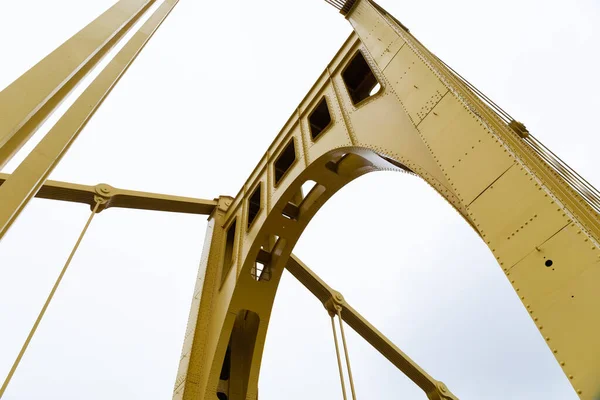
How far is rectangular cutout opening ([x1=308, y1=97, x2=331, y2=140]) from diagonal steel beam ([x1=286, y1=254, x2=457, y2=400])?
3.77m

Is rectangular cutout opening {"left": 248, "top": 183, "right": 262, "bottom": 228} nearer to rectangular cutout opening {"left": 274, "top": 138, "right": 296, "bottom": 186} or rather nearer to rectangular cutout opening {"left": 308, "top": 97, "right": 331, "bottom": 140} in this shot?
rectangular cutout opening {"left": 274, "top": 138, "right": 296, "bottom": 186}

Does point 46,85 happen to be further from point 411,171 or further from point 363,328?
point 363,328

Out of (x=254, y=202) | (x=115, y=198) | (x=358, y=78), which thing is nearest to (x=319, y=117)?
(x=358, y=78)

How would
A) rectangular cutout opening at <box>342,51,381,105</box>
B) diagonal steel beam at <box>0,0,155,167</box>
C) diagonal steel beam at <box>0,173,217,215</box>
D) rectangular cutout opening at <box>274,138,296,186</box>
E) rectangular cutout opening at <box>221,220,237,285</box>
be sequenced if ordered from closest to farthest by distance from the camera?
diagonal steel beam at <box>0,0,155,167</box> → rectangular cutout opening at <box>342,51,381,105</box> → diagonal steel beam at <box>0,173,217,215</box> → rectangular cutout opening at <box>274,138,296,186</box> → rectangular cutout opening at <box>221,220,237,285</box>

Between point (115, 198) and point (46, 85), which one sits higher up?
point (115, 198)

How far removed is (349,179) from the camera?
8766 millimetres

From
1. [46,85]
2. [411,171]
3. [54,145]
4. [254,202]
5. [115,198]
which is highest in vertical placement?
[254,202]

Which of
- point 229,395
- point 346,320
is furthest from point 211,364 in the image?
point 346,320

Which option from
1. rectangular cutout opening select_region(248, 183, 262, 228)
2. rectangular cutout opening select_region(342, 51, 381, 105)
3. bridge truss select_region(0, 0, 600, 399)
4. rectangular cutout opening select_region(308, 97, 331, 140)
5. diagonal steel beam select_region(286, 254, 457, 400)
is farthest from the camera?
diagonal steel beam select_region(286, 254, 457, 400)

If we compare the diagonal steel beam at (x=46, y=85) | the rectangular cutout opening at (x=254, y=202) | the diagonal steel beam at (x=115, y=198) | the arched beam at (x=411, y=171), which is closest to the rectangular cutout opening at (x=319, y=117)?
the arched beam at (x=411, y=171)

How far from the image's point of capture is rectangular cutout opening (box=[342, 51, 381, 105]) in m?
7.83

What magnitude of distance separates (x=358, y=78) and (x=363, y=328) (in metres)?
8.04

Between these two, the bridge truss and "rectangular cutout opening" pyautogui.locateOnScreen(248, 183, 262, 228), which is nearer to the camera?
the bridge truss

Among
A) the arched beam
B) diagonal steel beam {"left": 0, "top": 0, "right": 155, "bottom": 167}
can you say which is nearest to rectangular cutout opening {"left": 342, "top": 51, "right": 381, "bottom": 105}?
the arched beam
